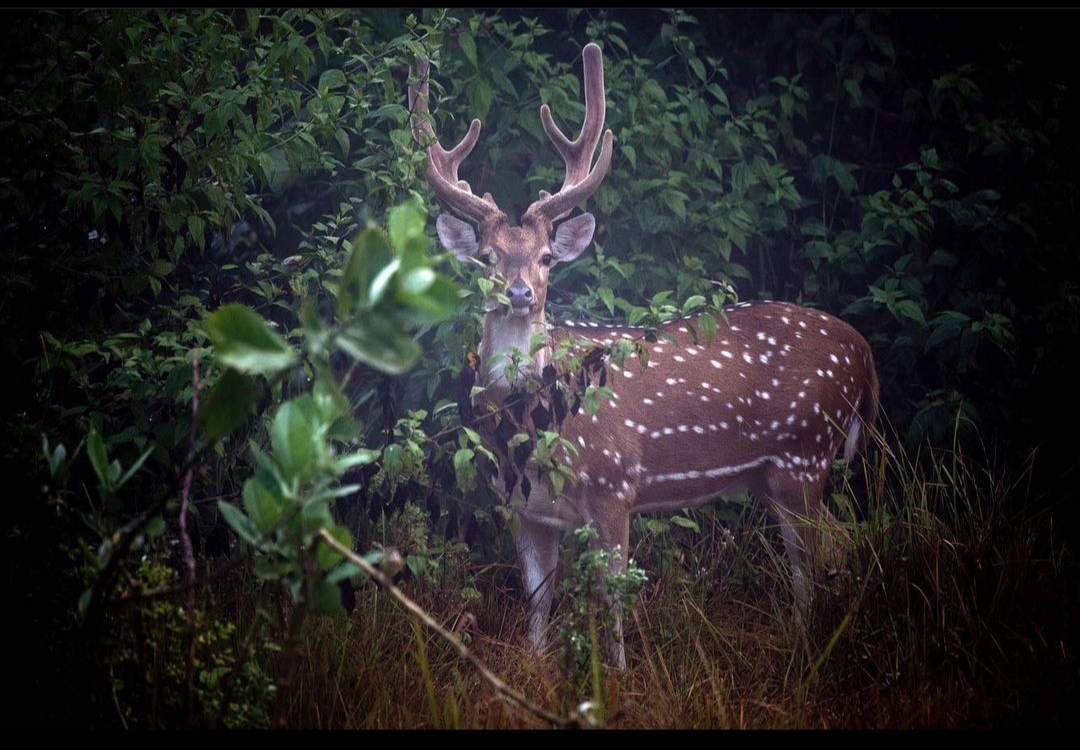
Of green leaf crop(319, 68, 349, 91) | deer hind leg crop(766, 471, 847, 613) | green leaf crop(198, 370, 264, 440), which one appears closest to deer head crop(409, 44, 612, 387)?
green leaf crop(319, 68, 349, 91)

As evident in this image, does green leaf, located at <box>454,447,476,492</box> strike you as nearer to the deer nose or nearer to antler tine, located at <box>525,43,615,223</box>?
the deer nose

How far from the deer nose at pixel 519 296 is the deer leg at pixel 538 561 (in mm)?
915

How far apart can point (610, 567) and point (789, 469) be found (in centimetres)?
108

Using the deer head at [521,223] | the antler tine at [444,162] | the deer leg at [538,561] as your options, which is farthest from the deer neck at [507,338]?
the deer leg at [538,561]

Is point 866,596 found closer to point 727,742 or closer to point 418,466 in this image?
point 727,742

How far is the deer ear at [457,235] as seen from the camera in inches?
169

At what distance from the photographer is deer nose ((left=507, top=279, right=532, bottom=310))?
13.1 feet

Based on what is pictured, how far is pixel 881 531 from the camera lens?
3604mm

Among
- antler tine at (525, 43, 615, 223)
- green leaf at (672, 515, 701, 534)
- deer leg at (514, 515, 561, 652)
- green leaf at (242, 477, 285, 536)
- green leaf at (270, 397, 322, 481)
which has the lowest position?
deer leg at (514, 515, 561, 652)

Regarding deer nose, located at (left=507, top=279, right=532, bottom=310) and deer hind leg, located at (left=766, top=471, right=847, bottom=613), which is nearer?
deer hind leg, located at (left=766, top=471, right=847, bottom=613)

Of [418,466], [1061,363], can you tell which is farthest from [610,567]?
[1061,363]

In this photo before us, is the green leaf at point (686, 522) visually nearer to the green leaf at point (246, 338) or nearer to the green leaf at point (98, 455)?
the green leaf at point (98, 455)

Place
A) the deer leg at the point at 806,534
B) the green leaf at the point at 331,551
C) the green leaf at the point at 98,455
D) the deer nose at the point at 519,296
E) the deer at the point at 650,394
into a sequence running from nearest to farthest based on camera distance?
the green leaf at the point at 331,551, the green leaf at the point at 98,455, the deer leg at the point at 806,534, the deer nose at the point at 519,296, the deer at the point at 650,394

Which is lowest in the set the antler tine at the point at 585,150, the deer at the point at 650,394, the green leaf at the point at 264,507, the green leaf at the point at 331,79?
the deer at the point at 650,394
